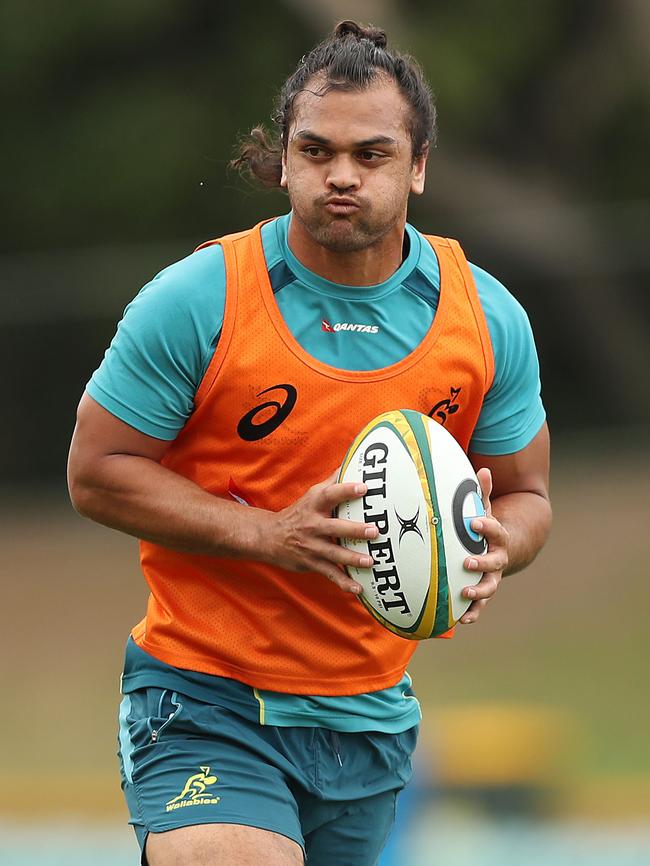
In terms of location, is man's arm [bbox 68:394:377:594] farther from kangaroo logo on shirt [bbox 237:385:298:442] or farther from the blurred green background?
the blurred green background

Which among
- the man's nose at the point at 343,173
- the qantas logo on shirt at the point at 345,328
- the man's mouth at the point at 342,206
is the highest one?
the man's nose at the point at 343,173

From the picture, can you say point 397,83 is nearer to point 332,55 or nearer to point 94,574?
point 332,55

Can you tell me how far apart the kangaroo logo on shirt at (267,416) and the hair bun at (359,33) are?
1080 mm

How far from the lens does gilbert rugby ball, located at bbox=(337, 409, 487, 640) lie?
397 cm

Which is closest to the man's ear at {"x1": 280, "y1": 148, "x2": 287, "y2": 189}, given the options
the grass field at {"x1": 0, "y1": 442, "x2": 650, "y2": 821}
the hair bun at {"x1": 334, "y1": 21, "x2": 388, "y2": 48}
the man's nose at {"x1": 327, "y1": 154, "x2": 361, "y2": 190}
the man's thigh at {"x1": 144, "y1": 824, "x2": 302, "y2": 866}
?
the man's nose at {"x1": 327, "y1": 154, "x2": 361, "y2": 190}

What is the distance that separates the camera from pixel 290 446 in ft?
14.0

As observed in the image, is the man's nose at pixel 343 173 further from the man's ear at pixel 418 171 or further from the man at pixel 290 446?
the man's ear at pixel 418 171

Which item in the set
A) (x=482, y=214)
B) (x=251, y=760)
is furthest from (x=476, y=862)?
(x=482, y=214)

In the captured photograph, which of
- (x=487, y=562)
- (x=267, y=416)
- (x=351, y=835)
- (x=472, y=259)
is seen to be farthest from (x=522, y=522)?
(x=472, y=259)

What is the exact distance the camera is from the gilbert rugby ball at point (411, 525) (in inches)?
156

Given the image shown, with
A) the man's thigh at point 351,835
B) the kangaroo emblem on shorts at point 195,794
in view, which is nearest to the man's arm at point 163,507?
the kangaroo emblem on shorts at point 195,794

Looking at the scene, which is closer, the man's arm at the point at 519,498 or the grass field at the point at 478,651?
the man's arm at the point at 519,498

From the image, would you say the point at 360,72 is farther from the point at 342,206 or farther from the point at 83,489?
the point at 83,489

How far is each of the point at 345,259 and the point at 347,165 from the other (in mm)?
292
